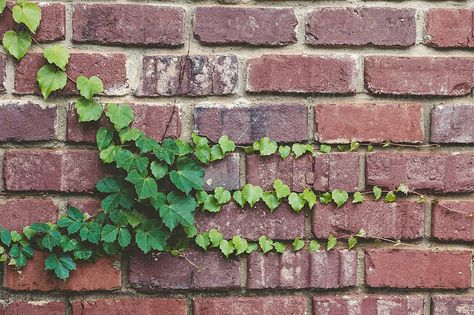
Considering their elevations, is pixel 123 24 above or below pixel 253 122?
above

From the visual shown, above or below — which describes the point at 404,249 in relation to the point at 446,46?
below

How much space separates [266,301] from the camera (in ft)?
3.37

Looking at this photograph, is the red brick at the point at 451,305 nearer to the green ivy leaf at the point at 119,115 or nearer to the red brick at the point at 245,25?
the red brick at the point at 245,25

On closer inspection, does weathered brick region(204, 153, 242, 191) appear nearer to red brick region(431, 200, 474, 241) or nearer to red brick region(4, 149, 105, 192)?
red brick region(4, 149, 105, 192)

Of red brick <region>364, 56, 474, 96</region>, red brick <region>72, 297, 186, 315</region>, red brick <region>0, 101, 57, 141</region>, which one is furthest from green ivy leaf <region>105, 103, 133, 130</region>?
red brick <region>364, 56, 474, 96</region>

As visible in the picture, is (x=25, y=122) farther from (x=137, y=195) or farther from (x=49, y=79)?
(x=137, y=195)

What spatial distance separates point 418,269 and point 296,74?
44 cm

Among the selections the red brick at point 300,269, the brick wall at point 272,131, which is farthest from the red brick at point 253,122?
the red brick at point 300,269

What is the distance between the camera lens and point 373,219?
40.8 inches

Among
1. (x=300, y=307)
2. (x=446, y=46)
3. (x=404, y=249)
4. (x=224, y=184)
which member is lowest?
(x=300, y=307)

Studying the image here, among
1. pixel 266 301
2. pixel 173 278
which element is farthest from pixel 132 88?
pixel 266 301

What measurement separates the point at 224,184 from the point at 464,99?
494 mm

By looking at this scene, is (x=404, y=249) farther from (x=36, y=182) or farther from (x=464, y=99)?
(x=36, y=182)

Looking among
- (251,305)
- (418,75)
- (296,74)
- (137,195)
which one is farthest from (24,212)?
(418,75)
